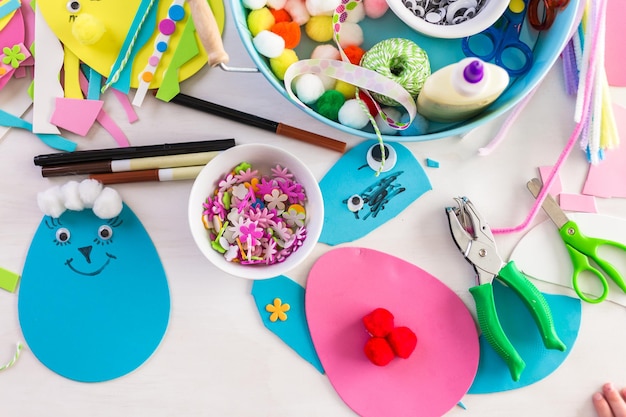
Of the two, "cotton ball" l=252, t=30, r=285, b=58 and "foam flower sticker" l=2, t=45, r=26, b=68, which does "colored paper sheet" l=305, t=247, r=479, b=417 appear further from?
"foam flower sticker" l=2, t=45, r=26, b=68

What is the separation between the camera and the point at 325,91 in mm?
556

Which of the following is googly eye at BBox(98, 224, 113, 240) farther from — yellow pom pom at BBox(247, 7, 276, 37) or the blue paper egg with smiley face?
yellow pom pom at BBox(247, 7, 276, 37)

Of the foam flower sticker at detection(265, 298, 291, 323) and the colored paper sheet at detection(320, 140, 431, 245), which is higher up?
the colored paper sheet at detection(320, 140, 431, 245)

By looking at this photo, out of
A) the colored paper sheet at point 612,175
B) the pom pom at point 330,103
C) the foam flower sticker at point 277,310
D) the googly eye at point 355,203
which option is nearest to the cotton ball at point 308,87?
the pom pom at point 330,103

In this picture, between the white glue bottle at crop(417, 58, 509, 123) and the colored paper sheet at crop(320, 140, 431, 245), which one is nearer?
the white glue bottle at crop(417, 58, 509, 123)

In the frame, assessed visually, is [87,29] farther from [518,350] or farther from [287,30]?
[518,350]

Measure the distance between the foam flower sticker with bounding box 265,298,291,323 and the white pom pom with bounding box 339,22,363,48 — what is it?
290 mm

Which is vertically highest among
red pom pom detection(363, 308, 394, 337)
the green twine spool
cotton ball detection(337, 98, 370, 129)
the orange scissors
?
the orange scissors

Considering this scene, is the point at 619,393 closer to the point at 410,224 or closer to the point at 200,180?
the point at 410,224

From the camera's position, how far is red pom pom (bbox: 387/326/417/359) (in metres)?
0.55

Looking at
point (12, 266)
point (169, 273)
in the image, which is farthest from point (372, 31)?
point (12, 266)

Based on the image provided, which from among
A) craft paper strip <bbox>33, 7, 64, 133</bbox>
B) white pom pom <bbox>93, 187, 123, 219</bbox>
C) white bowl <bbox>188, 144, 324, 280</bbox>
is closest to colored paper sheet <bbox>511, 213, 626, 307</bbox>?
white bowl <bbox>188, 144, 324, 280</bbox>

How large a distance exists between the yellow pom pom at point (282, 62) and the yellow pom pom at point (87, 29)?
0.20m

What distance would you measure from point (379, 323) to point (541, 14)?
0.37m
